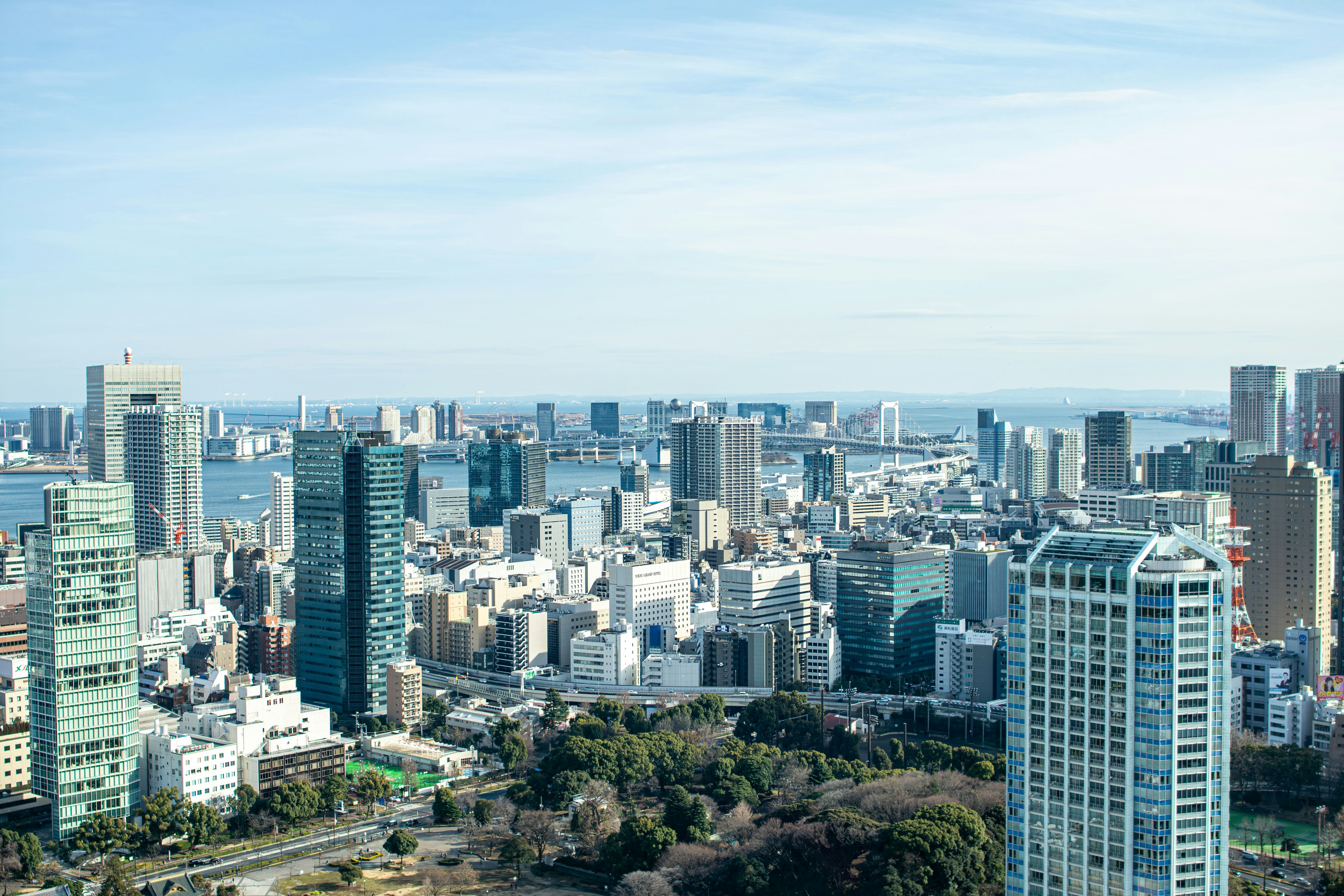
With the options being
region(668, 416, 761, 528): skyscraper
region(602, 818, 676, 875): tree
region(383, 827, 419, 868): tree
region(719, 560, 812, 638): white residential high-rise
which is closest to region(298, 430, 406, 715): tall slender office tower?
region(719, 560, 812, 638): white residential high-rise

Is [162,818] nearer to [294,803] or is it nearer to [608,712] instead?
[294,803]

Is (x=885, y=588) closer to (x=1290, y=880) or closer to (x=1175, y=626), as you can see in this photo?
(x=1290, y=880)

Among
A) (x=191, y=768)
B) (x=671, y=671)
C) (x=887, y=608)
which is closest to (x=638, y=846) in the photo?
(x=191, y=768)

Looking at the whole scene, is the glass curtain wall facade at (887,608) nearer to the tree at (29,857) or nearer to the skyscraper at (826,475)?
the tree at (29,857)

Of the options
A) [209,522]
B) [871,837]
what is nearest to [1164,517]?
[871,837]

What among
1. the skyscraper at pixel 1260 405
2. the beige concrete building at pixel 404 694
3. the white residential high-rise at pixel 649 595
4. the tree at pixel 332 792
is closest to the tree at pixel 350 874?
the tree at pixel 332 792
